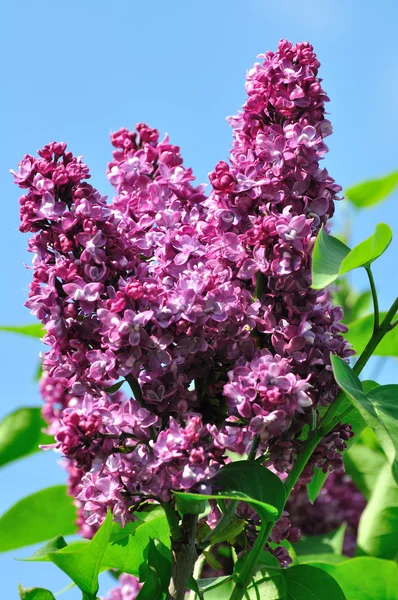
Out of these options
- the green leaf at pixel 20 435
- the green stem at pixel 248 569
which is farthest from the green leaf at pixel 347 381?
the green leaf at pixel 20 435

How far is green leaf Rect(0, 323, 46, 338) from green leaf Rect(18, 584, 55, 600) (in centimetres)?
61

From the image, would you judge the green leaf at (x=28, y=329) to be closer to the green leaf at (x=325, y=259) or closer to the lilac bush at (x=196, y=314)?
the lilac bush at (x=196, y=314)

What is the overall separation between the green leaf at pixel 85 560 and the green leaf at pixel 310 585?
249 millimetres

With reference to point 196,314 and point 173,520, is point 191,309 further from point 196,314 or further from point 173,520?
point 173,520

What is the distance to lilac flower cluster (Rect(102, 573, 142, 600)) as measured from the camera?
5.21 ft

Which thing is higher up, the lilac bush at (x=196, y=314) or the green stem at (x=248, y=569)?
the lilac bush at (x=196, y=314)

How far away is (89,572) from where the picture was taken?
Result: 3.43ft

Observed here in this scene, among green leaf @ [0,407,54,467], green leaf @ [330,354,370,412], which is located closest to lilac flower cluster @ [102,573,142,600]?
green leaf @ [0,407,54,467]

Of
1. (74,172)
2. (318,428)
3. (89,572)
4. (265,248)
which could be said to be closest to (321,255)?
(265,248)

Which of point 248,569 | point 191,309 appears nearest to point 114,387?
point 191,309

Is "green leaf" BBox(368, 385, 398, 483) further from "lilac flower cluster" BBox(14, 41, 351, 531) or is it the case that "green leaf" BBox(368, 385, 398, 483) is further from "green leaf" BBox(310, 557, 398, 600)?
"green leaf" BBox(310, 557, 398, 600)

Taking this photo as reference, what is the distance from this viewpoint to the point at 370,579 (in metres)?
1.28

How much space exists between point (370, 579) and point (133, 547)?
14.5 inches

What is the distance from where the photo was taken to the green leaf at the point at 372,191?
2.06 meters
